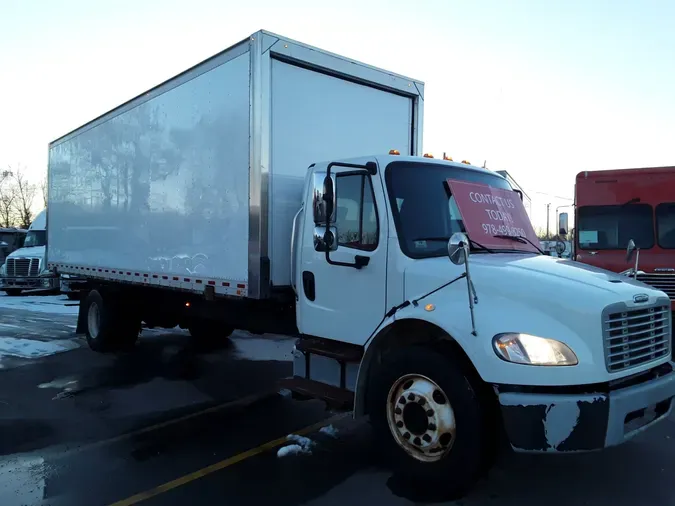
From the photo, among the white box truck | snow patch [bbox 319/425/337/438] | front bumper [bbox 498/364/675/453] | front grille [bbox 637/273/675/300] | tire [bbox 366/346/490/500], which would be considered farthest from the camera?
front grille [bbox 637/273/675/300]

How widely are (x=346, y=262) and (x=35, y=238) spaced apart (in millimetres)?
21145

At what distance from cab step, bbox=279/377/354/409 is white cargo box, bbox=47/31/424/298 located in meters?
0.92

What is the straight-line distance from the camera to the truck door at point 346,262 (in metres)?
4.47

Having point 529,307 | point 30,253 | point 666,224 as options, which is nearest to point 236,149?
point 529,307

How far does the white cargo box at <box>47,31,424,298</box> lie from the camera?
5.29 meters

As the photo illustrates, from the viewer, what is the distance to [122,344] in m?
9.41

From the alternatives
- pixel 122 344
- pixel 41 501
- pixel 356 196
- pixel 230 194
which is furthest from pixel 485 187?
pixel 122 344

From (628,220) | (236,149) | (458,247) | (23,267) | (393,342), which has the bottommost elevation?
(23,267)

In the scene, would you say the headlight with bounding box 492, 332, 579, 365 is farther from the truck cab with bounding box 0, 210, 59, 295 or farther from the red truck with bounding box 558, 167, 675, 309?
the truck cab with bounding box 0, 210, 59, 295

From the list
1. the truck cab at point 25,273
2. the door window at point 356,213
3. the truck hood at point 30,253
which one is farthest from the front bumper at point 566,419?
the truck hood at point 30,253

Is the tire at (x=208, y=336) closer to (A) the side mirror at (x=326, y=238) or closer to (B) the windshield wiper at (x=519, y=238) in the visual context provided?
(A) the side mirror at (x=326, y=238)

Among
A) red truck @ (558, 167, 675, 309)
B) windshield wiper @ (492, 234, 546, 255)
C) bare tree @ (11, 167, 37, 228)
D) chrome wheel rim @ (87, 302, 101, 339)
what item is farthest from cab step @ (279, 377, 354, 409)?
bare tree @ (11, 167, 37, 228)

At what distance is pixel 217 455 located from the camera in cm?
478

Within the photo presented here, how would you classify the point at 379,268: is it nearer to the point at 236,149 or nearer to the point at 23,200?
the point at 236,149
